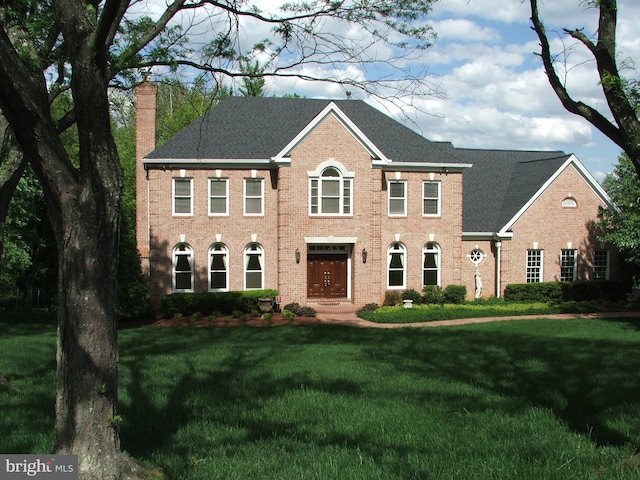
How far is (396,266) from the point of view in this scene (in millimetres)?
28625

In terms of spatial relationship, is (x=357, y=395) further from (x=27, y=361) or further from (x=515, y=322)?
(x=515, y=322)

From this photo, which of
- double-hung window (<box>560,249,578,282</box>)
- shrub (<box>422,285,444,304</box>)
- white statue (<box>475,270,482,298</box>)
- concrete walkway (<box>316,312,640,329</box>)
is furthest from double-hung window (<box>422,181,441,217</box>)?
double-hung window (<box>560,249,578,282</box>)

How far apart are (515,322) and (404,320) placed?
4.23 meters

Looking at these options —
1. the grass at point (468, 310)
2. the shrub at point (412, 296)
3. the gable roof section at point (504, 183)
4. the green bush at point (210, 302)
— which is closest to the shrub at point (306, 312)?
the green bush at point (210, 302)

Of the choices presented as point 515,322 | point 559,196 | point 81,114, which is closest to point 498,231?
point 559,196

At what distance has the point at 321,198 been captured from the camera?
89.1ft

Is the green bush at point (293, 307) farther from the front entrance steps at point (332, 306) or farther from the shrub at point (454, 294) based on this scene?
the shrub at point (454, 294)

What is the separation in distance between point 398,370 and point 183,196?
1713cm

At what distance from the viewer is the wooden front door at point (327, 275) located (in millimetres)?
28188

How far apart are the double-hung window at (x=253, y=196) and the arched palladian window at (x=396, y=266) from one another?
627 cm

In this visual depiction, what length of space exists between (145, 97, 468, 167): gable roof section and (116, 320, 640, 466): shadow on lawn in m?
9.36

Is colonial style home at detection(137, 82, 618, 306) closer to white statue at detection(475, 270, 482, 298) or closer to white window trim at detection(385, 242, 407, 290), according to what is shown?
white window trim at detection(385, 242, 407, 290)

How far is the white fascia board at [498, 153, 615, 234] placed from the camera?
29.8 meters

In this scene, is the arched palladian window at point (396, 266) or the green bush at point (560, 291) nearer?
the arched palladian window at point (396, 266)
